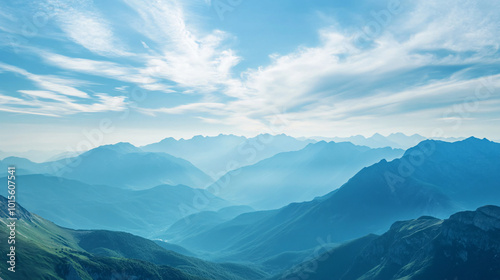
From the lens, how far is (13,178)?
132m

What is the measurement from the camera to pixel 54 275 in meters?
194

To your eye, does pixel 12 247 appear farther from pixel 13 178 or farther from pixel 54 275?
pixel 13 178

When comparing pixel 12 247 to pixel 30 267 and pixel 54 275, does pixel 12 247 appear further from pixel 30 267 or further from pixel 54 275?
pixel 54 275

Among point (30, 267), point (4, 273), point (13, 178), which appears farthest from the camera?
point (30, 267)

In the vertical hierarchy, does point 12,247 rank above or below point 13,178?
below

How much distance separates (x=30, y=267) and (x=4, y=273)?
21.7 metres

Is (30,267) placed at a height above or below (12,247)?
below

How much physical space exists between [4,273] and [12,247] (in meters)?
29.6

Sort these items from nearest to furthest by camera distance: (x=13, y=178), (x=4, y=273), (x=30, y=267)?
(x=13, y=178) < (x=4, y=273) < (x=30, y=267)

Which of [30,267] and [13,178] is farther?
[30,267]

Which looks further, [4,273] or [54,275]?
[54,275]

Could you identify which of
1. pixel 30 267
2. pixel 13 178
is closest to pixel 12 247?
pixel 30 267

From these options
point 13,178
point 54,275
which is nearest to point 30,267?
point 54,275

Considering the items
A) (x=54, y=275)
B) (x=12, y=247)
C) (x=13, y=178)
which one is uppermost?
(x=13, y=178)
